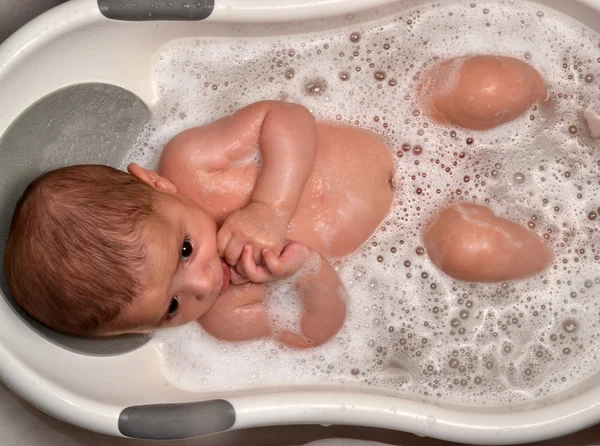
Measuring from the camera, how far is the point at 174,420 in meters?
1.05

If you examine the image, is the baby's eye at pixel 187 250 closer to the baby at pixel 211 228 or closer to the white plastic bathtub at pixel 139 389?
the baby at pixel 211 228

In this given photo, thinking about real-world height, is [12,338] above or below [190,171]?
below

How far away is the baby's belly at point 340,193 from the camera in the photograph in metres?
1.11

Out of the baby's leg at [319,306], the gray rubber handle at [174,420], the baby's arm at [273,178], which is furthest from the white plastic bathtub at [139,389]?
the baby's arm at [273,178]

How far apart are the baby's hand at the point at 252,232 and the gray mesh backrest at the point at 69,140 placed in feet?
0.97

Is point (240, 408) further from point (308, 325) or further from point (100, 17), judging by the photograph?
point (100, 17)

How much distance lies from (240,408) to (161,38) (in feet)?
2.28

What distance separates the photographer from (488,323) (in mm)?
1203

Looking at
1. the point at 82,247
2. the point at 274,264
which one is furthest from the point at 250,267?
the point at 82,247

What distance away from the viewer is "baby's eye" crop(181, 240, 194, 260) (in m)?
0.92

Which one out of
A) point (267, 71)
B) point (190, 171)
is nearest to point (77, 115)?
point (190, 171)

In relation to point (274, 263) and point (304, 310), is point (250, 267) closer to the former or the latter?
point (274, 263)

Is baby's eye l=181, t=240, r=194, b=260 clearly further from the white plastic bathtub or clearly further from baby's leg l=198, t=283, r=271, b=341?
the white plastic bathtub

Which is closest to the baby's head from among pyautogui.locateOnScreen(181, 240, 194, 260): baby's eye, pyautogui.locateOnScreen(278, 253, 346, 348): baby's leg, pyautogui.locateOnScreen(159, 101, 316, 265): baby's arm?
pyautogui.locateOnScreen(181, 240, 194, 260): baby's eye
